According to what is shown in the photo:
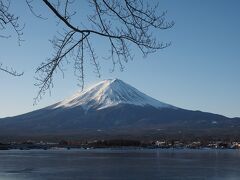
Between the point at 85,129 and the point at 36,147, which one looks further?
the point at 85,129

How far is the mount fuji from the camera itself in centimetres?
12581

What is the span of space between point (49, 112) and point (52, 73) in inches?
5937

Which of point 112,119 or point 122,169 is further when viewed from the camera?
point 112,119

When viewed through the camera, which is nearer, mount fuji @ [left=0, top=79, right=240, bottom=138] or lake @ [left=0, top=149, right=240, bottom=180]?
lake @ [left=0, top=149, right=240, bottom=180]

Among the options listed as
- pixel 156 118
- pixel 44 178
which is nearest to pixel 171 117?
pixel 156 118

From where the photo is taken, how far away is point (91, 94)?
180 meters

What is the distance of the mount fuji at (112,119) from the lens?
126m

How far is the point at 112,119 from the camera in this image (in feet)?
496

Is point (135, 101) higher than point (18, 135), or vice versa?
point (135, 101)

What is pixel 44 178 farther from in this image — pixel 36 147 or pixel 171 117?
pixel 171 117

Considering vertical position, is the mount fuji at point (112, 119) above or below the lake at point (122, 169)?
above

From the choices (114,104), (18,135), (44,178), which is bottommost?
(44,178)

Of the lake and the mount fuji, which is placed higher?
the mount fuji

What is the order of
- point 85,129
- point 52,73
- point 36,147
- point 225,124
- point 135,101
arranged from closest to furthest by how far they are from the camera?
point 52,73 → point 36,147 → point 85,129 → point 225,124 → point 135,101
